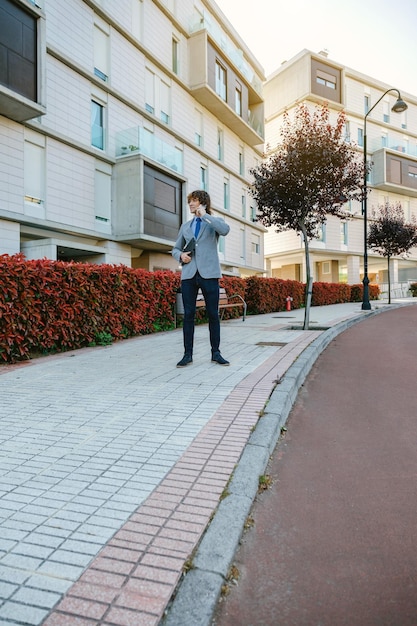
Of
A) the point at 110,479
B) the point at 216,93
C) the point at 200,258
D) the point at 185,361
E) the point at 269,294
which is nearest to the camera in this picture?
the point at 110,479

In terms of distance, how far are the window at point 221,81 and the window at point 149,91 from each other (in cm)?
525

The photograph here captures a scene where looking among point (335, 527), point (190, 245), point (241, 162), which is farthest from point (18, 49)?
point (241, 162)

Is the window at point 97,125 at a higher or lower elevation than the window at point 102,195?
higher

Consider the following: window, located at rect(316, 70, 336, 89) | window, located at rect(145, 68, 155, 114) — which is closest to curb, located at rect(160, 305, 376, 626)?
window, located at rect(145, 68, 155, 114)

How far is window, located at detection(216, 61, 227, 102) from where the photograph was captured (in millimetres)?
→ 24406

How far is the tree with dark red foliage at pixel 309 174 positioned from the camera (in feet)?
32.0

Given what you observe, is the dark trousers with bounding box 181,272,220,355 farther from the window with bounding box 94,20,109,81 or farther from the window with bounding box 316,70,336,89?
the window with bounding box 316,70,336,89

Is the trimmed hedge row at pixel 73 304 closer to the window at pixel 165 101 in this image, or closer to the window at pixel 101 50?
the window at pixel 101 50

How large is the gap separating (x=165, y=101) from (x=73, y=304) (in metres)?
18.1

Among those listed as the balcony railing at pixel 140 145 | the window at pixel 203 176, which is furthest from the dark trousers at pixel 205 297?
the window at pixel 203 176

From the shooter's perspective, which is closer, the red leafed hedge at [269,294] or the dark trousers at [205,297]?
the dark trousers at [205,297]

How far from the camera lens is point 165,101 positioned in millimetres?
21406

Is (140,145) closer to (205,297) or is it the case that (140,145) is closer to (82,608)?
(205,297)

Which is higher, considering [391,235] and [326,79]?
[326,79]
